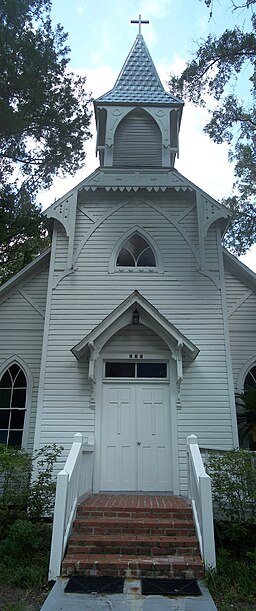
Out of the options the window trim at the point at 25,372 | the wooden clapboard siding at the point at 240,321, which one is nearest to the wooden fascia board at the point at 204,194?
the wooden clapboard siding at the point at 240,321

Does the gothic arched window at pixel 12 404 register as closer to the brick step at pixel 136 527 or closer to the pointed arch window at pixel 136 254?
the pointed arch window at pixel 136 254

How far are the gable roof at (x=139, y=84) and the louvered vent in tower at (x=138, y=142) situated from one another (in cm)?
43

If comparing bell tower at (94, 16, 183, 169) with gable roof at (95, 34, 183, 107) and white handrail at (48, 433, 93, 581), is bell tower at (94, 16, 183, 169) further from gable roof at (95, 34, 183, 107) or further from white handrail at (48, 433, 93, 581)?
white handrail at (48, 433, 93, 581)

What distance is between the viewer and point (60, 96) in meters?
12.2

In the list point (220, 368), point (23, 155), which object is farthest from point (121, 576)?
point (23, 155)

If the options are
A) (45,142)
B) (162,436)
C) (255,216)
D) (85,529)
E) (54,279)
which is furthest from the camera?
(255,216)

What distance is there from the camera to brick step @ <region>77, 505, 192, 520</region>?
19.4ft

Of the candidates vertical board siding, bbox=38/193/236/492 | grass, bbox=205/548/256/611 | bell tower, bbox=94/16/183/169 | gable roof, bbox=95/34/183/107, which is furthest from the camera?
gable roof, bbox=95/34/183/107

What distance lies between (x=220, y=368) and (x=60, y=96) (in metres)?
8.90

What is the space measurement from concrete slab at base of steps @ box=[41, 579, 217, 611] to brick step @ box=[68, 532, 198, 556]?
690mm

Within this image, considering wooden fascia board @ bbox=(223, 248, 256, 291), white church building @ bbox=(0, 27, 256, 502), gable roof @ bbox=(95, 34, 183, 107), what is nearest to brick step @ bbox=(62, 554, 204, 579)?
white church building @ bbox=(0, 27, 256, 502)

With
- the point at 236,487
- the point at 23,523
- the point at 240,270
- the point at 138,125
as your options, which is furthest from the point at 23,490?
the point at 138,125

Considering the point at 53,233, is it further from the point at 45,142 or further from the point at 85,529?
the point at 85,529

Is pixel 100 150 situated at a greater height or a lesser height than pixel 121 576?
greater
